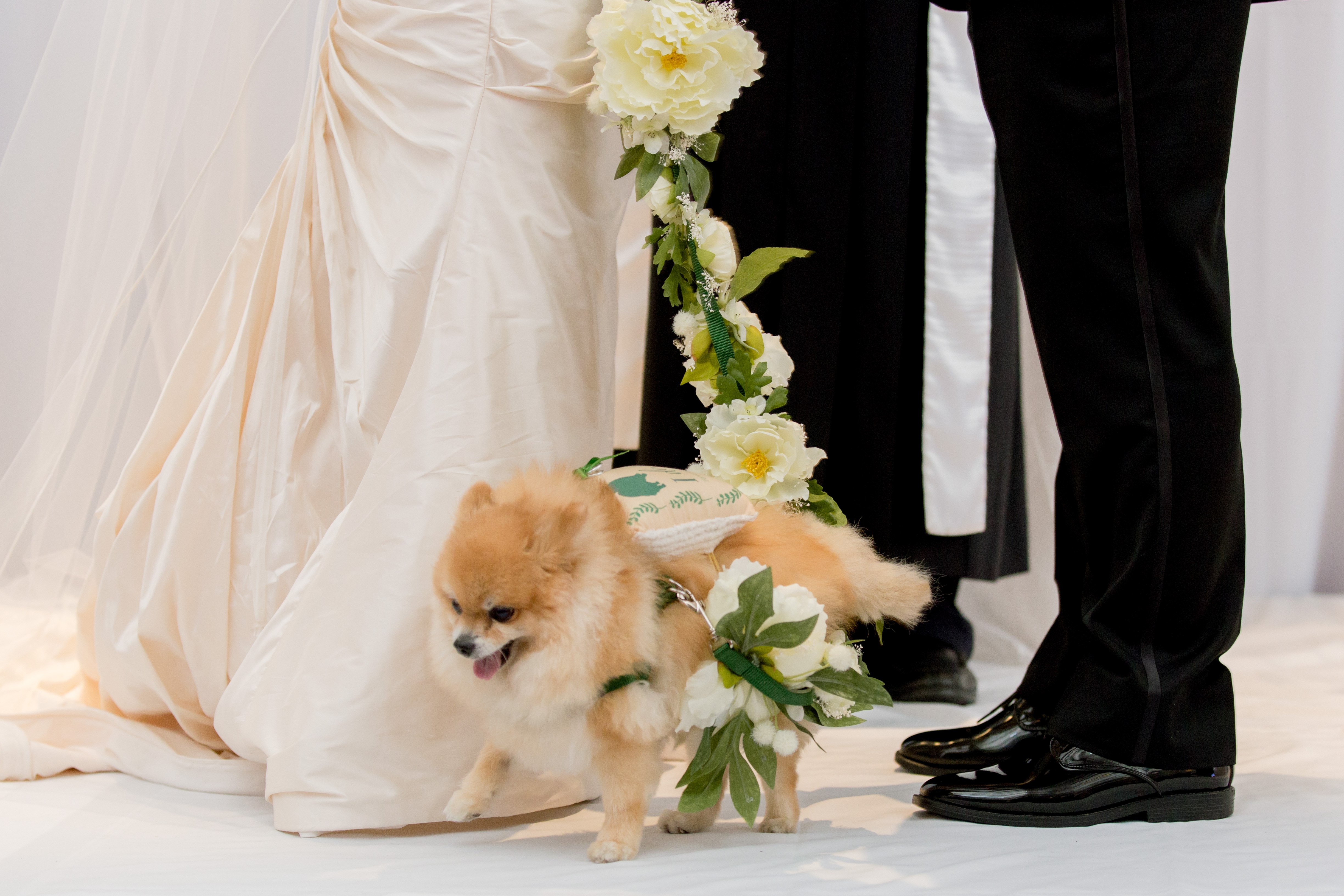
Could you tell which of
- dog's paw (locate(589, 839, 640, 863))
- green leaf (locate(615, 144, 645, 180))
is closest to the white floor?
dog's paw (locate(589, 839, 640, 863))

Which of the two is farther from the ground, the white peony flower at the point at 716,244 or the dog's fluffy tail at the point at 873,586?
the white peony flower at the point at 716,244

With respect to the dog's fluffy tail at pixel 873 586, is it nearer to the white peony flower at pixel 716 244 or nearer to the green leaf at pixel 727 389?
the green leaf at pixel 727 389

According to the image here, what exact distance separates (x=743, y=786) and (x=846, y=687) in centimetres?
13

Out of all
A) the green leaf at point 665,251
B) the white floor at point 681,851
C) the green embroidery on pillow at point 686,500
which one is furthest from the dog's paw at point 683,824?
the green leaf at point 665,251

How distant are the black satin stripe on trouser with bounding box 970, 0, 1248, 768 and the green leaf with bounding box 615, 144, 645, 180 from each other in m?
0.38

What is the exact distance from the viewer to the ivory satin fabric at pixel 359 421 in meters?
1.03

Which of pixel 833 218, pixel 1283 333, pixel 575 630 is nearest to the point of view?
pixel 575 630

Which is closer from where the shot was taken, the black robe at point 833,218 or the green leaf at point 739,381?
the green leaf at point 739,381

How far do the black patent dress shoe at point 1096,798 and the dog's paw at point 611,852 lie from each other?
1.12 ft

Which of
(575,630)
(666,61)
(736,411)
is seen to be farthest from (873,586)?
(666,61)

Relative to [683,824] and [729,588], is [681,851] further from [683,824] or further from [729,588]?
[729,588]

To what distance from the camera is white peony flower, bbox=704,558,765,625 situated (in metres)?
0.91

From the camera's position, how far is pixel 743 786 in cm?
91

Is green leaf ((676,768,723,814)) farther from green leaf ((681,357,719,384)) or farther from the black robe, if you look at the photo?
the black robe
